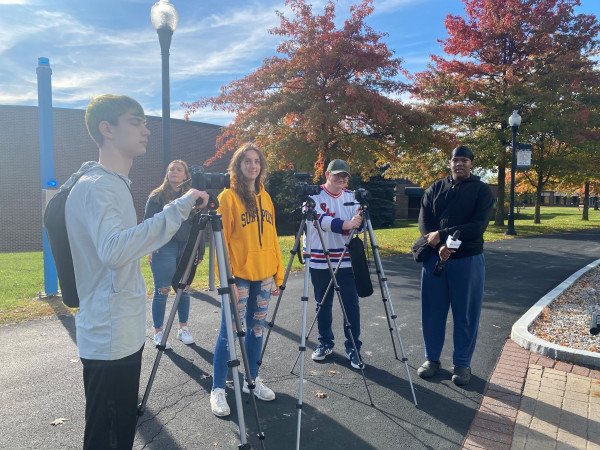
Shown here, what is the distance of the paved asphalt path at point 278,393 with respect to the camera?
321 cm

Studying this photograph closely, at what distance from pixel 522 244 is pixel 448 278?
40.9ft

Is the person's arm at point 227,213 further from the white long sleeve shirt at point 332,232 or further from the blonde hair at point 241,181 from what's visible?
the white long sleeve shirt at point 332,232

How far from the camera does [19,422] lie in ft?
11.1

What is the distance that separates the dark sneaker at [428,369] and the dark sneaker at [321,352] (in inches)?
38.7

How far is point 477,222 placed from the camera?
13.5 feet

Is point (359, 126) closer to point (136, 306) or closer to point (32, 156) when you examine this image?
point (136, 306)

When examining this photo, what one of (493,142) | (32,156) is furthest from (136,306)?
(32,156)

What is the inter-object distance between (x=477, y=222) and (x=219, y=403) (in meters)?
2.88

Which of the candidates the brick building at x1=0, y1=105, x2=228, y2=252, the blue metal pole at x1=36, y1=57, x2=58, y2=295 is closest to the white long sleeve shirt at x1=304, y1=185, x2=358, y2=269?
the blue metal pole at x1=36, y1=57, x2=58, y2=295

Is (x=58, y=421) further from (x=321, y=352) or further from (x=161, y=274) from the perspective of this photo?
(x=321, y=352)

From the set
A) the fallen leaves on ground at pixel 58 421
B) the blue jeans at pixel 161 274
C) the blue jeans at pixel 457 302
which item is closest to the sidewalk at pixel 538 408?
the blue jeans at pixel 457 302

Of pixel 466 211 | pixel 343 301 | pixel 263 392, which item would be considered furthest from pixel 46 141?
pixel 466 211

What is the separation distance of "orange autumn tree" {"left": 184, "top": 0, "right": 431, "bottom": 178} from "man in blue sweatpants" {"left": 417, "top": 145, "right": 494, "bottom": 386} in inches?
286

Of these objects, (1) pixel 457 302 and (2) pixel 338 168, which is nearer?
(1) pixel 457 302
